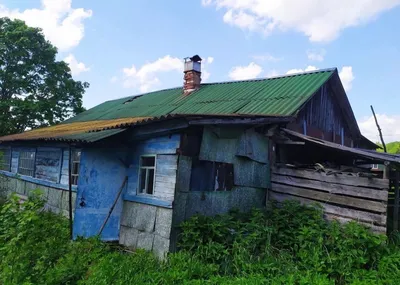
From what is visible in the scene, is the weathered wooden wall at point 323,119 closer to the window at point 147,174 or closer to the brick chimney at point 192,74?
the window at point 147,174

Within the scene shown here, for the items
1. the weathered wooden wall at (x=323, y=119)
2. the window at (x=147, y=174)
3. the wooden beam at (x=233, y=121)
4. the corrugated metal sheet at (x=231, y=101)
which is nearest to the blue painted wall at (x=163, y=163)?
the window at (x=147, y=174)

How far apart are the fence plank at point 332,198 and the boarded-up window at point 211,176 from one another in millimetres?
1443

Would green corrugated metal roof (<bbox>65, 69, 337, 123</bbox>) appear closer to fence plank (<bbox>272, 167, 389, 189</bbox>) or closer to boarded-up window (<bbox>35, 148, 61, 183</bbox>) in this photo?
fence plank (<bbox>272, 167, 389, 189</bbox>)

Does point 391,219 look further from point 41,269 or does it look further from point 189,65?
point 189,65

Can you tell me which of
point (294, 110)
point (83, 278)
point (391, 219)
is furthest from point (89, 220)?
point (391, 219)

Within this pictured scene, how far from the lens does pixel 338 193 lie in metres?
6.84

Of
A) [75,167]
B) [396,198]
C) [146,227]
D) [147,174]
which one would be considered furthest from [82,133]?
[396,198]

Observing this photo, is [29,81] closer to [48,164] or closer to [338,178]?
[48,164]

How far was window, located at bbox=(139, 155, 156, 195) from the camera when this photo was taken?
7.14 metres

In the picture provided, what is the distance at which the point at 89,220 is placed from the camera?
7.35m

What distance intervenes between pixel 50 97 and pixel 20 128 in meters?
2.60

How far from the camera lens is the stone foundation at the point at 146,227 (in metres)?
6.27

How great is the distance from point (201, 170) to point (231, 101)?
13.4 feet

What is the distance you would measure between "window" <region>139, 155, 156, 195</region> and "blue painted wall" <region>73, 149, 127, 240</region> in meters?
0.62
